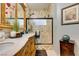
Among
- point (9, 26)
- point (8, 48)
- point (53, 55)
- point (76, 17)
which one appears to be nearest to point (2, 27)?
point (9, 26)

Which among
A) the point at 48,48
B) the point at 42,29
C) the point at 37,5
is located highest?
the point at 37,5

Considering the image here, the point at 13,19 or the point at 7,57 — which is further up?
the point at 13,19

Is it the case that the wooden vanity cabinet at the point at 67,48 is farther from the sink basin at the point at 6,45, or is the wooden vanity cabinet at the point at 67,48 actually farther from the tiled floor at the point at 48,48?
the sink basin at the point at 6,45

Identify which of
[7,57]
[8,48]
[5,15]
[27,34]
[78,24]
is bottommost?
[7,57]

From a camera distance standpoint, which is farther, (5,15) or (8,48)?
(5,15)

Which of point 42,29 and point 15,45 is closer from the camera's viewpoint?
point 15,45

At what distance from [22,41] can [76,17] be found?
75 centimetres

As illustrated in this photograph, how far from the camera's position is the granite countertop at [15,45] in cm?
156

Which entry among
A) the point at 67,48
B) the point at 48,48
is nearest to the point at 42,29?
the point at 48,48

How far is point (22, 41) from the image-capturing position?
177 cm

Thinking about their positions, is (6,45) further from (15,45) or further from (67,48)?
(67,48)

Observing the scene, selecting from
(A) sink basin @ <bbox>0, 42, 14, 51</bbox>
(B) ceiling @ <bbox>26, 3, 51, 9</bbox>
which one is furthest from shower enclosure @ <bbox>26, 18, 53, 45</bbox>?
(A) sink basin @ <bbox>0, 42, 14, 51</bbox>

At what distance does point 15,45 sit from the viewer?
5.55 feet

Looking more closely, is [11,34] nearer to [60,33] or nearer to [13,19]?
[13,19]
